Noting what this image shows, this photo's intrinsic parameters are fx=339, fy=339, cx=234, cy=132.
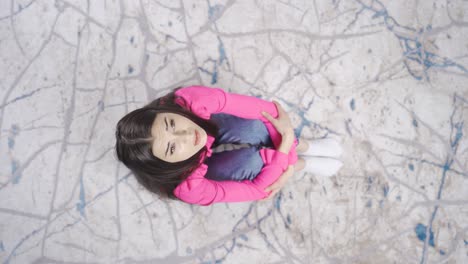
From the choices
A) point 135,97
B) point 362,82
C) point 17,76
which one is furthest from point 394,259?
point 17,76

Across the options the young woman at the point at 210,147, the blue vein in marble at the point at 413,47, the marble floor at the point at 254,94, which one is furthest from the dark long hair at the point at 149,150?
Answer: the blue vein in marble at the point at 413,47

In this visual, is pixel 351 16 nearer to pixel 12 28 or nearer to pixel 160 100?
pixel 160 100

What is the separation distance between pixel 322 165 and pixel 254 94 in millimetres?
436

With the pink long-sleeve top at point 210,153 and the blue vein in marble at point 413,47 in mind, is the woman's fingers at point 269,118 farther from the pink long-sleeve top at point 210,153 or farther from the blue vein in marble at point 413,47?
the blue vein in marble at point 413,47

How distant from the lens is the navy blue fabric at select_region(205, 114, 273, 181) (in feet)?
4.33

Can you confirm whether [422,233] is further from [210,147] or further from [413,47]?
[210,147]

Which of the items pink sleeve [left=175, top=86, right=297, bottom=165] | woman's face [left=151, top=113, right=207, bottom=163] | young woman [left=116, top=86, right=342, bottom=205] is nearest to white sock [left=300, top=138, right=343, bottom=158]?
young woman [left=116, top=86, right=342, bottom=205]

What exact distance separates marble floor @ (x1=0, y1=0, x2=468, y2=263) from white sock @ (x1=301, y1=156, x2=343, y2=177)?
1.8 inches

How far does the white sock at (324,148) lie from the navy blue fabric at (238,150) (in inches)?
8.4

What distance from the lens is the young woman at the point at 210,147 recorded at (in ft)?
3.38

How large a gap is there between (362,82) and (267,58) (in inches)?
17.7

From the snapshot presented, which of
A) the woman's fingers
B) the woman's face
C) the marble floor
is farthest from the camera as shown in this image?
the marble floor

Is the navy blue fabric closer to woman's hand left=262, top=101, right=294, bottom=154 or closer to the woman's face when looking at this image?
woman's hand left=262, top=101, right=294, bottom=154

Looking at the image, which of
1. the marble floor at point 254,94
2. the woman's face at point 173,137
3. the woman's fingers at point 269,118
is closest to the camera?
the woman's face at point 173,137
